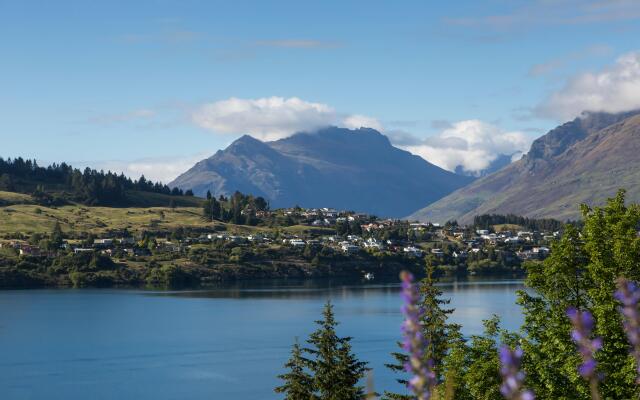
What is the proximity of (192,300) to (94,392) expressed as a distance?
91896mm

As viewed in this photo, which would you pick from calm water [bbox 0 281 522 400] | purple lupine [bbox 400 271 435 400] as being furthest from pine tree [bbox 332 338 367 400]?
calm water [bbox 0 281 522 400]

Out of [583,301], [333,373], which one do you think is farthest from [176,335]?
[583,301]

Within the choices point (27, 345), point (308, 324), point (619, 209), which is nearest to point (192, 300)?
point (308, 324)

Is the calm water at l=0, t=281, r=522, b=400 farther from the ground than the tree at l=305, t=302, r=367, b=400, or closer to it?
closer to it

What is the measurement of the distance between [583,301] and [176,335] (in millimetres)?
101787

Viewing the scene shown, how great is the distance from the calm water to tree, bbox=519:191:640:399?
53.0 m

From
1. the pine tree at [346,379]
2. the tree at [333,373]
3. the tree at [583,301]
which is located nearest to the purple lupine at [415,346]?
the tree at [583,301]

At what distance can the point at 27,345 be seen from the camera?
388 ft

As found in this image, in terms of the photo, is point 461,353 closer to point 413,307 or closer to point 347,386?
point 347,386

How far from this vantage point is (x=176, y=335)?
128m

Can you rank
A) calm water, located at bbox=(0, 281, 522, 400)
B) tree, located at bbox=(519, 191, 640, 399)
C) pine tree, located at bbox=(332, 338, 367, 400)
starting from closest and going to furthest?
1. tree, located at bbox=(519, 191, 640, 399)
2. pine tree, located at bbox=(332, 338, 367, 400)
3. calm water, located at bbox=(0, 281, 522, 400)

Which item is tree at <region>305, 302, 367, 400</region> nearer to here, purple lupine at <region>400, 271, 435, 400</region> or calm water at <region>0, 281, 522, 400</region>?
purple lupine at <region>400, 271, 435, 400</region>

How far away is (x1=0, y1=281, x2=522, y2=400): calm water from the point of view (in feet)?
295

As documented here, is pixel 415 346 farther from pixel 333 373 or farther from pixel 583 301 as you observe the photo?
pixel 333 373
